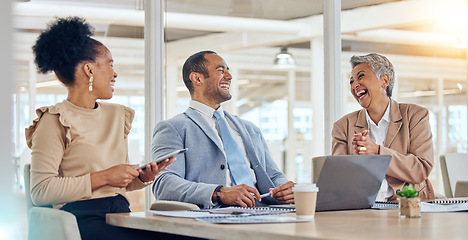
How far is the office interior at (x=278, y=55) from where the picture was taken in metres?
4.00

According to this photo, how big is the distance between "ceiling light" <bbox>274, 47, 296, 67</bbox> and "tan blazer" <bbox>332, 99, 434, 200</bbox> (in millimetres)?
1835

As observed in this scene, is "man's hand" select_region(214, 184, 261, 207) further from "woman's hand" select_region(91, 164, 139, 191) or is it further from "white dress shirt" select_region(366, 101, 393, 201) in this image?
"white dress shirt" select_region(366, 101, 393, 201)

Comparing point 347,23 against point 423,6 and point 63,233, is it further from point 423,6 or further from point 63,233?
point 63,233

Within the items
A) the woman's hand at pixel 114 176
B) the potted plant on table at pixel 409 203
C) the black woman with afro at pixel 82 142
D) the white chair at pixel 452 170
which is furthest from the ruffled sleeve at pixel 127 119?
the white chair at pixel 452 170

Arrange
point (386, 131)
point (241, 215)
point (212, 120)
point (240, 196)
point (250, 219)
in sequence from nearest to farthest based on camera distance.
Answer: point (250, 219), point (241, 215), point (240, 196), point (386, 131), point (212, 120)

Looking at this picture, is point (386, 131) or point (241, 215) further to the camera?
point (386, 131)

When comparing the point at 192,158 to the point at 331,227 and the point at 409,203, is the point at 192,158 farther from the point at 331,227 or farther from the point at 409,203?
the point at 331,227

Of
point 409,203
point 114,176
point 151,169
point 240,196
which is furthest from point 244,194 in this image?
point 409,203

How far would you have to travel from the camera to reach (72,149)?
7.99 ft

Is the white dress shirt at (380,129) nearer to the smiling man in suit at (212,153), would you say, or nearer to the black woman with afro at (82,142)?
the smiling man in suit at (212,153)

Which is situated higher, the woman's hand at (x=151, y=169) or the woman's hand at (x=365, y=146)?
the woman's hand at (x=365, y=146)

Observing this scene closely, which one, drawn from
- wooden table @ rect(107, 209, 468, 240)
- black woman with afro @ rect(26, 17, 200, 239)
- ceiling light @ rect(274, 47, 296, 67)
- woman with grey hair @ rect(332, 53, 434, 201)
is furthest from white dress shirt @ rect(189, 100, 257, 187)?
ceiling light @ rect(274, 47, 296, 67)

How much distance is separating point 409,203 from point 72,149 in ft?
4.06

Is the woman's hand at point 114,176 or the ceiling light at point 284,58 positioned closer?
the woman's hand at point 114,176
